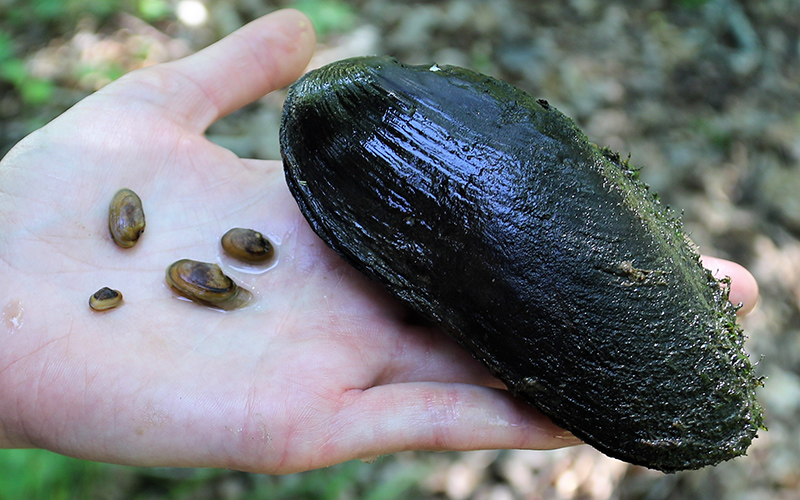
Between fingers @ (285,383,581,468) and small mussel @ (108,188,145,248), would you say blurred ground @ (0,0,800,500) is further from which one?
small mussel @ (108,188,145,248)

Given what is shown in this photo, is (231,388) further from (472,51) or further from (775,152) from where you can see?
(775,152)

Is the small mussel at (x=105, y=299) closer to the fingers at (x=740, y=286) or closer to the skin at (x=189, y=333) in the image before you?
the skin at (x=189, y=333)

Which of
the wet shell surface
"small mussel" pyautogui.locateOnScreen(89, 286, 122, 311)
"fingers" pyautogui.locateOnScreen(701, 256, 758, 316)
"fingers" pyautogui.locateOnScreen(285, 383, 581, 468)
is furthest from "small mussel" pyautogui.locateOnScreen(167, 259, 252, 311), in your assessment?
"fingers" pyautogui.locateOnScreen(701, 256, 758, 316)

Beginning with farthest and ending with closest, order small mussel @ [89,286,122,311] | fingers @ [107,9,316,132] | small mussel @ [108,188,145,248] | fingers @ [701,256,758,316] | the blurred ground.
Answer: the blurred ground < fingers @ [107,9,316,132] < fingers @ [701,256,758,316] < small mussel @ [108,188,145,248] < small mussel @ [89,286,122,311]

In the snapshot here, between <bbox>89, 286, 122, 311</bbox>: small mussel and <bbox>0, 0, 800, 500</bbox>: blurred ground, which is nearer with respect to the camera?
<bbox>89, 286, 122, 311</bbox>: small mussel

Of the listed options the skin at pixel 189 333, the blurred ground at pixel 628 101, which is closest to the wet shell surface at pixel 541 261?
the skin at pixel 189 333

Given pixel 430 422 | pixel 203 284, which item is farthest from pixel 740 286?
pixel 203 284

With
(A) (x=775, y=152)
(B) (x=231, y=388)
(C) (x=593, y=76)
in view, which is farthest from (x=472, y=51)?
(B) (x=231, y=388)
